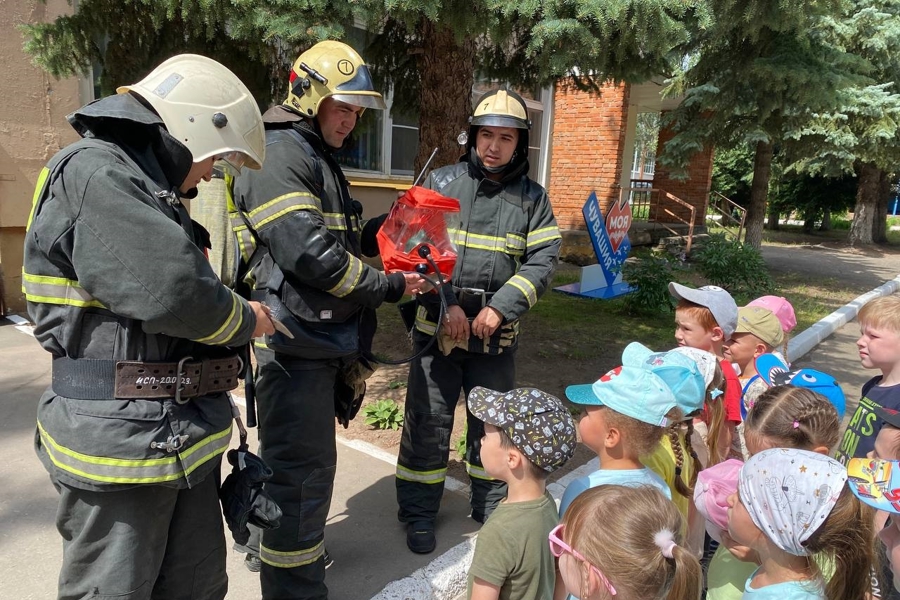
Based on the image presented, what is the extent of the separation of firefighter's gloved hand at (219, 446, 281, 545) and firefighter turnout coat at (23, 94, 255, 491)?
10.0 inches

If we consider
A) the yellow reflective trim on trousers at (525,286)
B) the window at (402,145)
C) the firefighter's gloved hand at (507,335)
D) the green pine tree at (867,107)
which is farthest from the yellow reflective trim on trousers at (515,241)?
the green pine tree at (867,107)

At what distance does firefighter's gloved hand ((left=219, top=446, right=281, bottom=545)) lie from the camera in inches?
76.7

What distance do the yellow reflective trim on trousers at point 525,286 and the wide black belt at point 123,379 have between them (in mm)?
1649

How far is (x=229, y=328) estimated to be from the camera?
5.62 ft

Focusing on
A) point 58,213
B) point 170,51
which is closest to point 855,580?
point 58,213

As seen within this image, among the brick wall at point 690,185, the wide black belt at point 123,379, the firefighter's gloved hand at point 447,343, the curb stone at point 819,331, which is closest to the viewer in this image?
the wide black belt at point 123,379

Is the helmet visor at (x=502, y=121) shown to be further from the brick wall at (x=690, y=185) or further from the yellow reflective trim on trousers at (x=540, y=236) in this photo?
the brick wall at (x=690, y=185)

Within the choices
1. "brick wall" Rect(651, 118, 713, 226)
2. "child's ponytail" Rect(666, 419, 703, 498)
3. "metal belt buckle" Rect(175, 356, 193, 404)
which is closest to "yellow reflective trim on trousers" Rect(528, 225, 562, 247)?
"child's ponytail" Rect(666, 419, 703, 498)

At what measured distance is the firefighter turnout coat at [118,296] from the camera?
150 centimetres

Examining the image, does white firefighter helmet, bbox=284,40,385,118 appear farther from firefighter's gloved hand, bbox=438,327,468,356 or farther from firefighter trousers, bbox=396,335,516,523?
firefighter trousers, bbox=396,335,516,523

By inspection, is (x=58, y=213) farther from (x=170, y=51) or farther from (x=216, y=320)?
(x=170, y=51)

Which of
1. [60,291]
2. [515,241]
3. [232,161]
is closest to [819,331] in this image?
[515,241]

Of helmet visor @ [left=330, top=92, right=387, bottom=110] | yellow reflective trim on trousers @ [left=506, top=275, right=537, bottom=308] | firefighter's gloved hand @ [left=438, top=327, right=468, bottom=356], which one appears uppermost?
helmet visor @ [left=330, top=92, right=387, bottom=110]

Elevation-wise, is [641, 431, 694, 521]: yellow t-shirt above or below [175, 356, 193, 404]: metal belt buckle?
below
